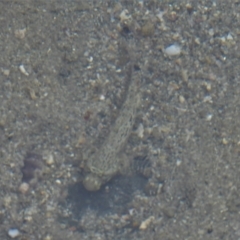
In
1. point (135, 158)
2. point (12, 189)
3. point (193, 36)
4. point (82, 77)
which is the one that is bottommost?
point (12, 189)

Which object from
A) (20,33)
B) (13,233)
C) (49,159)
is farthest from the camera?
(20,33)

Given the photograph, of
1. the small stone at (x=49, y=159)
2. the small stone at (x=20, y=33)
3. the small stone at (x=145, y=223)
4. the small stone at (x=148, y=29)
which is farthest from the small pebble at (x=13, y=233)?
the small stone at (x=148, y=29)

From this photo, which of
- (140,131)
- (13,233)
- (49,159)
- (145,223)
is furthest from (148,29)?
(13,233)

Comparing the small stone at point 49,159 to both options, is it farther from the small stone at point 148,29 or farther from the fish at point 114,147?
the small stone at point 148,29

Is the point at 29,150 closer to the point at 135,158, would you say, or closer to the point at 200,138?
the point at 135,158

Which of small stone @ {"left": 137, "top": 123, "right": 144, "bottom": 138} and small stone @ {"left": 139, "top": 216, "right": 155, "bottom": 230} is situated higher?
small stone @ {"left": 137, "top": 123, "right": 144, "bottom": 138}

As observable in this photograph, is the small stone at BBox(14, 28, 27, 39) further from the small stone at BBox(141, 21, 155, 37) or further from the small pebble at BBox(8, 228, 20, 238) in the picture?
the small pebble at BBox(8, 228, 20, 238)

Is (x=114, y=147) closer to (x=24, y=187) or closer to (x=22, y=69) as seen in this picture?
(x=24, y=187)

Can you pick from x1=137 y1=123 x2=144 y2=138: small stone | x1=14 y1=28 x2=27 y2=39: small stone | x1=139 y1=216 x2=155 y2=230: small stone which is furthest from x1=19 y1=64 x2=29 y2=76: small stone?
x1=139 y1=216 x2=155 y2=230: small stone

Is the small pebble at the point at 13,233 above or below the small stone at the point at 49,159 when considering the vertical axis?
below

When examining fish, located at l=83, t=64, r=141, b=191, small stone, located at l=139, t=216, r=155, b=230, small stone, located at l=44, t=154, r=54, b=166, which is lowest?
small stone, located at l=139, t=216, r=155, b=230

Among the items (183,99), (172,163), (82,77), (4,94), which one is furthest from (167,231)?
(4,94)
